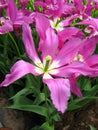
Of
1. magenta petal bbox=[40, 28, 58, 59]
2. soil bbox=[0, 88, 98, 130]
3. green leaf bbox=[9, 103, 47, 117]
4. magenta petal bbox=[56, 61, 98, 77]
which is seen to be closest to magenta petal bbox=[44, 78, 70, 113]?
magenta petal bbox=[56, 61, 98, 77]

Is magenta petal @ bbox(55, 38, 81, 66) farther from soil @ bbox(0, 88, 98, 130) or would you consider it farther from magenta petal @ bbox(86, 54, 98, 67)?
soil @ bbox(0, 88, 98, 130)

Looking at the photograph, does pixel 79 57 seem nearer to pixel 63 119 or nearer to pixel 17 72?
pixel 17 72

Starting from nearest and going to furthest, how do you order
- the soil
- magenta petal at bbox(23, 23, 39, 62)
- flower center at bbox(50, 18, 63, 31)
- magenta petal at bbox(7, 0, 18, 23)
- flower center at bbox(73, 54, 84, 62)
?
magenta petal at bbox(23, 23, 39, 62) → flower center at bbox(73, 54, 84, 62) → magenta petal at bbox(7, 0, 18, 23) → flower center at bbox(50, 18, 63, 31) → the soil

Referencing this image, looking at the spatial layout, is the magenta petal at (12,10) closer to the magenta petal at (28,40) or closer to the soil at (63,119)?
the magenta petal at (28,40)

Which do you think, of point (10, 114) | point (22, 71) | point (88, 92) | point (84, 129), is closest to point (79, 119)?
point (84, 129)

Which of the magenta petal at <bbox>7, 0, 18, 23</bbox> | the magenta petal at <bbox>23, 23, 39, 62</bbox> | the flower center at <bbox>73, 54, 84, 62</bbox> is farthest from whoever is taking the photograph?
the magenta petal at <bbox>7, 0, 18, 23</bbox>

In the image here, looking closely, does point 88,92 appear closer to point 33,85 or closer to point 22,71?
point 33,85

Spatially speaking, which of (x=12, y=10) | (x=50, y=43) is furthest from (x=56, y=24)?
(x=50, y=43)
